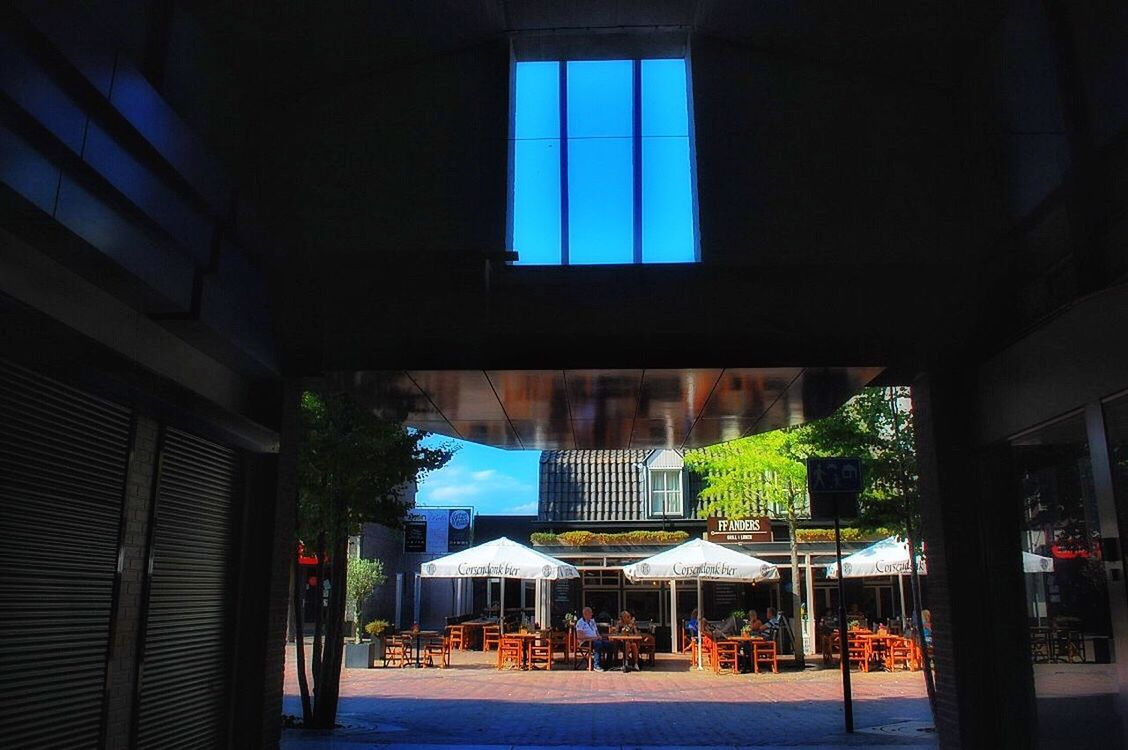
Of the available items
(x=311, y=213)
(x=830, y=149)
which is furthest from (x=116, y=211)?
(x=830, y=149)

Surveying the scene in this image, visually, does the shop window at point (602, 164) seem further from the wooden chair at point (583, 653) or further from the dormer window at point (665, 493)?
the dormer window at point (665, 493)

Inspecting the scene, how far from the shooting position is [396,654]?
73.9 ft

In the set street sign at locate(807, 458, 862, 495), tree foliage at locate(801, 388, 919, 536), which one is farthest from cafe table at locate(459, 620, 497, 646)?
street sign at locate(807, 458, 862, 495)

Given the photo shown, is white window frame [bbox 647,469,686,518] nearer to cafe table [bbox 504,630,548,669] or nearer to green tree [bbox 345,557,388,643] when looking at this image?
green tree [bbox 345,557,388,643]

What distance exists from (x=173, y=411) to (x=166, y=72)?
2.65m

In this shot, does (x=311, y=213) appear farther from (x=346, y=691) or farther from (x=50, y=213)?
(x=346, y=691)

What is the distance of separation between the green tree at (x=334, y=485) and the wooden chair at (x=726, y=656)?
917 cm

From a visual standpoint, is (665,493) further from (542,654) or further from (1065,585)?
(1065,585)

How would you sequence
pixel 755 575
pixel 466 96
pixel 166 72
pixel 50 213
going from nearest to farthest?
pixel 50 213 → pixel 166 72 → pixel 466 96 → pixel 755 575

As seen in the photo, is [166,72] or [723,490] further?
[723,490]

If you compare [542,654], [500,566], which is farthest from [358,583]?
[542,654]

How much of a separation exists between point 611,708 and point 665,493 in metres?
19.3

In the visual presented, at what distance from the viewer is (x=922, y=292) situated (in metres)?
9.03

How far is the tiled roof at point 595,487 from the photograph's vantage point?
33031mm
